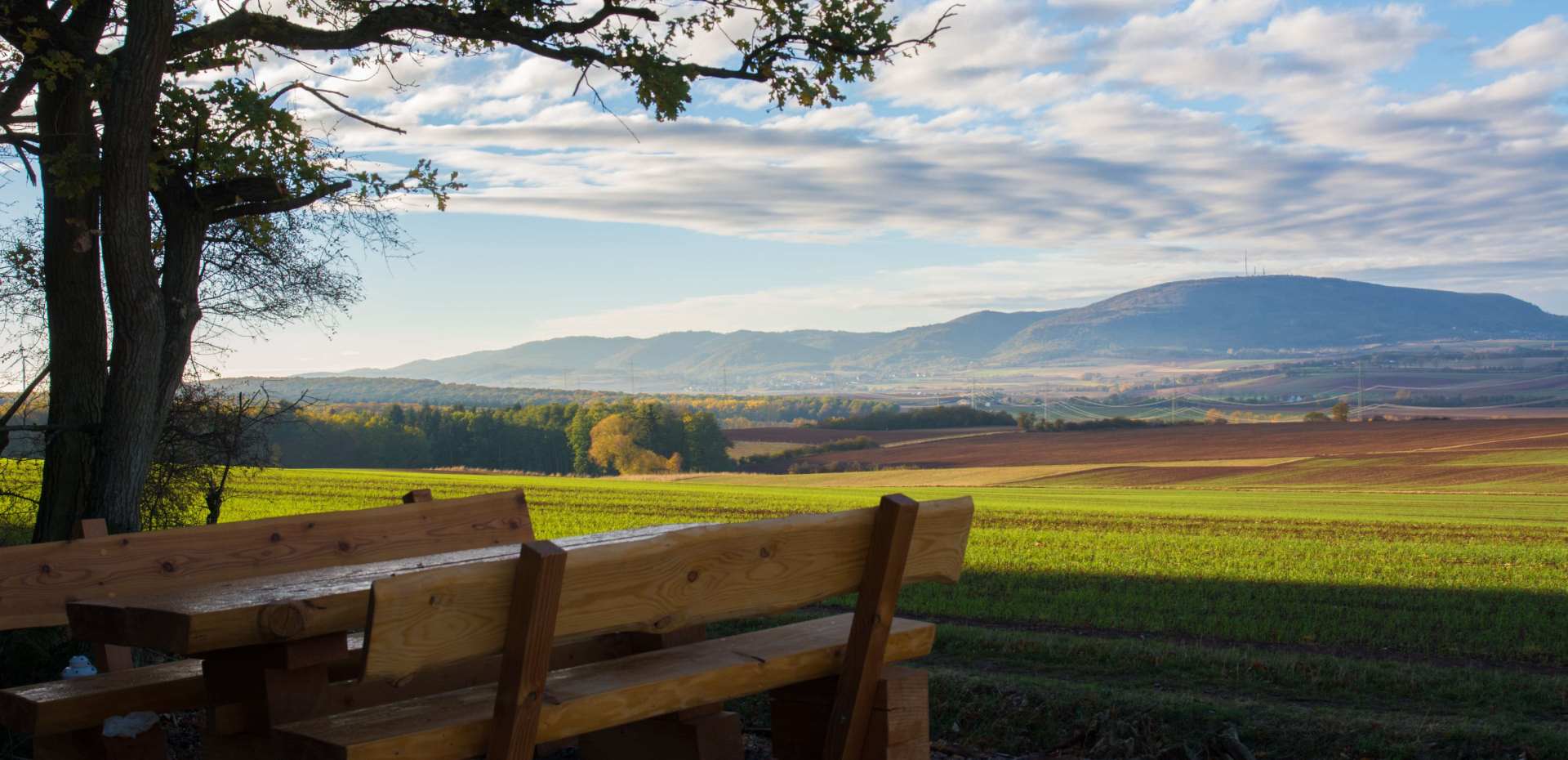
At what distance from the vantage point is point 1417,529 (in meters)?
22.8

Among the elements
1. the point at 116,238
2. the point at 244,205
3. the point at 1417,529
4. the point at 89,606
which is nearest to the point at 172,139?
the point at 244,205

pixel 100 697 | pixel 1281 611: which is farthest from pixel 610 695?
pixel 1281 611

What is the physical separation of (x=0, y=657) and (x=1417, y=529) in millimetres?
22936

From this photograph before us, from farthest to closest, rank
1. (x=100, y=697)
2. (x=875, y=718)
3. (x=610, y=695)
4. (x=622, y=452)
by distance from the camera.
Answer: (x=622, y=452)
(x=100, y=697)
(x=875, y=718)
(x=610, y=695)

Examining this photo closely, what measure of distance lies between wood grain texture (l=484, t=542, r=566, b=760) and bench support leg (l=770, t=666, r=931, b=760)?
112 cm

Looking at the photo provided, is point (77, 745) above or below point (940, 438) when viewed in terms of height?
above

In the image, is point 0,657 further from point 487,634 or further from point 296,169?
point 487,634

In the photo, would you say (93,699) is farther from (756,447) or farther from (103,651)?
(756,447)

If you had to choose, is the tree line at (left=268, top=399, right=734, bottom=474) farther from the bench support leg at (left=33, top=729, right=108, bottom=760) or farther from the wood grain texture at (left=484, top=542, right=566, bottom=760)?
the wood grain texture at (left=484, top=542, right=566, bottom=760)

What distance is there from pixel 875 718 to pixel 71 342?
5917mm

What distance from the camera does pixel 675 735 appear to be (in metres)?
3.98

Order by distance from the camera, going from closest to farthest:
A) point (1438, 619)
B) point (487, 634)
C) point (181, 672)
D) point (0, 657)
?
point (487, 634), point (181, 672), point (0, 657), point (1438, 619)

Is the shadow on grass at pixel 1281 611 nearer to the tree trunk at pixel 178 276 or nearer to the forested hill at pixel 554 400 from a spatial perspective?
the tree trunk at pixel 178 276

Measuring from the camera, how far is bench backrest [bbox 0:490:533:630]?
435cm
